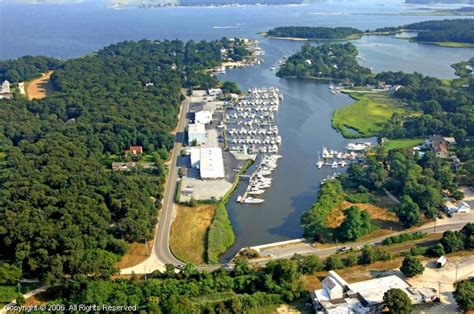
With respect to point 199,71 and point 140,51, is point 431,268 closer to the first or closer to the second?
point 199,71

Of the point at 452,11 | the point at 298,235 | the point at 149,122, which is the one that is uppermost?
the point at 452,11

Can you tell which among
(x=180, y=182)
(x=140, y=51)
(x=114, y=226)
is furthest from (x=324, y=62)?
(x=114, y=226)

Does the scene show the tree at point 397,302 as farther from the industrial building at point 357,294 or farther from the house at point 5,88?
the house at point 5,88

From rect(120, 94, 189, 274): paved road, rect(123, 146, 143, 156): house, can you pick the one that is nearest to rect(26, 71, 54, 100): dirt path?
rect(123, 146, 143, 156): house

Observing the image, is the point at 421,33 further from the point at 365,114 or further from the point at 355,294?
the point at 355,294

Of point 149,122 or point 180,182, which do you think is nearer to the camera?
point 180,182

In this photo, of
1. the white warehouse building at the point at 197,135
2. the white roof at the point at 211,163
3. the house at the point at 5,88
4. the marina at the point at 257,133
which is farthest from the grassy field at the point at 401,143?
the house at the point at 5,88

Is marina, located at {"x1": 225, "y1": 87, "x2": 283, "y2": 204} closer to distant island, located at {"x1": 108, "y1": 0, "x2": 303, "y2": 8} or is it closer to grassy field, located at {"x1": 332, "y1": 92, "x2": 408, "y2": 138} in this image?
grassy field, located at {"x1": 332, "y1": 92, "x2": 408, "y2": 138}
